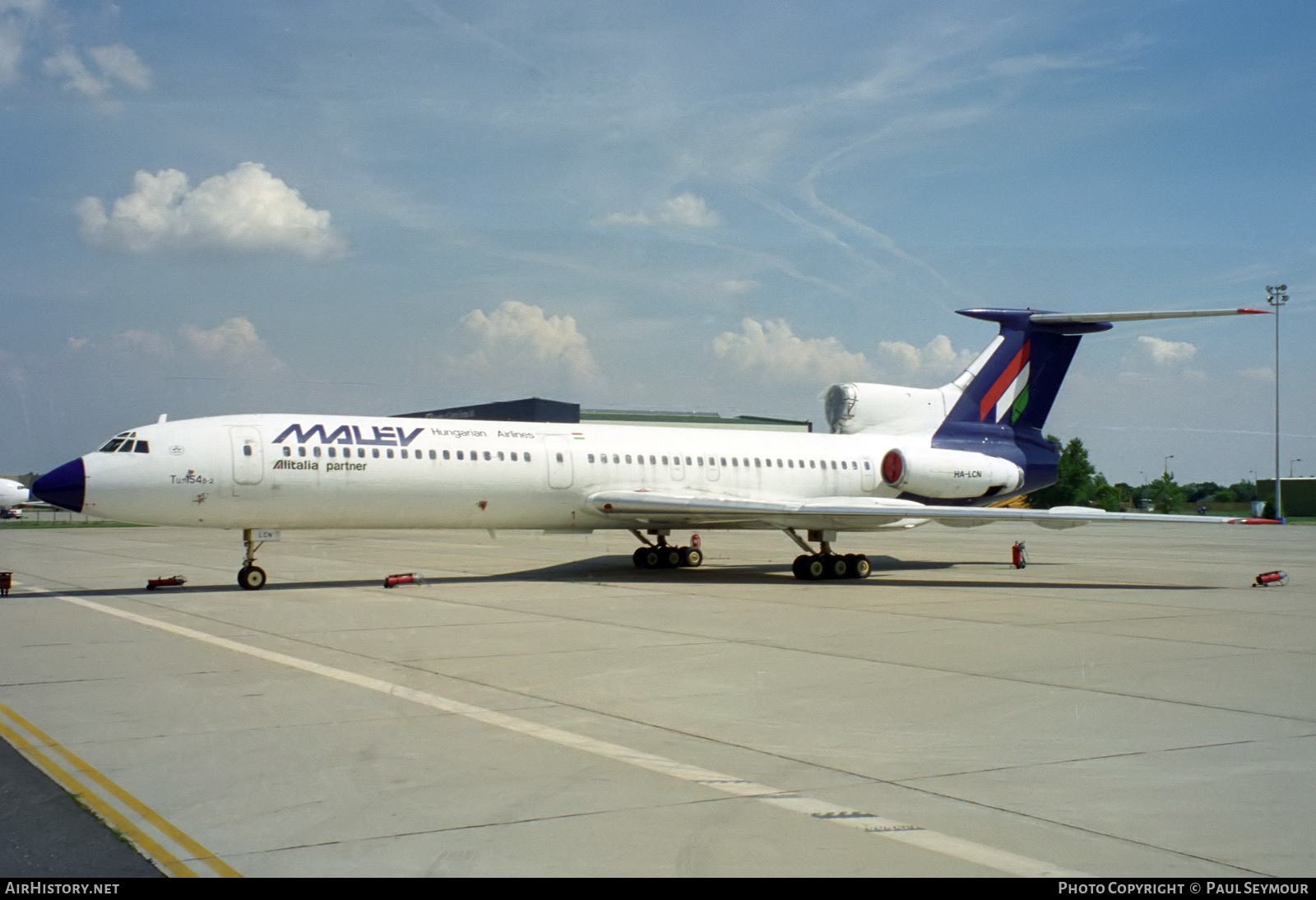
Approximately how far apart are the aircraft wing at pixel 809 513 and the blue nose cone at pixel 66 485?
9.74m

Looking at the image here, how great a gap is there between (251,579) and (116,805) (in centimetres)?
1426

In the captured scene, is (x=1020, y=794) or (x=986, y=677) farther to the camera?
(x=986, y=677)

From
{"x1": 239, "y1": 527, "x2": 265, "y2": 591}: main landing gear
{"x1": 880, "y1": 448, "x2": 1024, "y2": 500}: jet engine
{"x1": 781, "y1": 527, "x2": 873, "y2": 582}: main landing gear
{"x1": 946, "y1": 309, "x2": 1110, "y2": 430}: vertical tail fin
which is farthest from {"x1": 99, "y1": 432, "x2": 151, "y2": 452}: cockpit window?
{"x1": 946, "y1": 309, "x2": 1110, "y2": 430}: vertical tail fin

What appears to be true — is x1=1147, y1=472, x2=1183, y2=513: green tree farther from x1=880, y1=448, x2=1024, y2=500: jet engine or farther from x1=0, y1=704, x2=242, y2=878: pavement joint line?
x1=0, y1=704, x2=242, y2=878: pavement joint line

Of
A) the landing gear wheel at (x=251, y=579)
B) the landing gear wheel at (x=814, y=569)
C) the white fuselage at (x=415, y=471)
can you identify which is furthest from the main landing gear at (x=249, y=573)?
the landing gear wheel at (x=814, y=569)

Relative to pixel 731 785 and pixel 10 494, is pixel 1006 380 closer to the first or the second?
pixel 731 785

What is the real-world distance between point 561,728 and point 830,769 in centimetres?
228

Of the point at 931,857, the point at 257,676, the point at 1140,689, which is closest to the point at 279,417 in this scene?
the point at 257,676

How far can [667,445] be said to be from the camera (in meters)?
25.6

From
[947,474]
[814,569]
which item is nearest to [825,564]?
[814,569]

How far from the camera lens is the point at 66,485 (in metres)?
18.3

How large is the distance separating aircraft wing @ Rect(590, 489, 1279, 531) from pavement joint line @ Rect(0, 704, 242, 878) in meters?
15.1

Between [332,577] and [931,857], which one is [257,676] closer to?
[931,857]

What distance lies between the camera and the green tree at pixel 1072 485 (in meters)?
95.8
